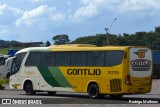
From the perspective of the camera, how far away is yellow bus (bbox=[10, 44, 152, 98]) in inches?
910

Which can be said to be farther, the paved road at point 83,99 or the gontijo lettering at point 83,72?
the gontijo lettering at point 83,72

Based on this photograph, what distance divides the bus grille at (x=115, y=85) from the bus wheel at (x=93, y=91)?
3.16 feet

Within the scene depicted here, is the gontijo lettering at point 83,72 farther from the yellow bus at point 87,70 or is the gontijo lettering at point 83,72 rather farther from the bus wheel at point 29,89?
the bus wheel at point 29,89

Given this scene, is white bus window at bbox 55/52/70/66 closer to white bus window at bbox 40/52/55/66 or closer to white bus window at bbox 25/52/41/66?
white bus window at bbox 40/52/55/66

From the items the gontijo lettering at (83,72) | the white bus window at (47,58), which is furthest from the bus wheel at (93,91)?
the white bus window at (47,58)

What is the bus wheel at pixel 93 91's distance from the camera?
23877 mm

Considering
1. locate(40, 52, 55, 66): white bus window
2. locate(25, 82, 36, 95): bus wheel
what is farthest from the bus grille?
locate(25, 82, 36, 95): bus wheel

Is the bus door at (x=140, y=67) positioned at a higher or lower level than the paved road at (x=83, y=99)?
higher

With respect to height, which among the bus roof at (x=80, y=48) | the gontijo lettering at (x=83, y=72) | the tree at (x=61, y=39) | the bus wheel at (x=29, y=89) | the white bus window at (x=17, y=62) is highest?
the tree at (x=61, y=39)

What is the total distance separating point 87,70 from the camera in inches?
971

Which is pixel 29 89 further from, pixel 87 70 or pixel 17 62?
pixel 87 70

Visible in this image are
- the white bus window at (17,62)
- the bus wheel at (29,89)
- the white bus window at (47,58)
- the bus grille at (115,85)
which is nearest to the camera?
the bus grille at (115,85)

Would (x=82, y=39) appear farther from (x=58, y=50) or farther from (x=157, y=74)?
(x=58, y=50)

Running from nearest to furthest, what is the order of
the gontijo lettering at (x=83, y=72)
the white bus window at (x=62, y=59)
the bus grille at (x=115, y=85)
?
the bus grille at (x=115, y=85) → the gontijo lettering at (x=83, y=72) → the white bus window at (x=62, y=59)
